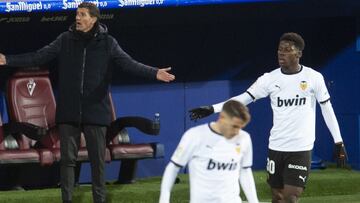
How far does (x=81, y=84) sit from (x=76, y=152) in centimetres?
67

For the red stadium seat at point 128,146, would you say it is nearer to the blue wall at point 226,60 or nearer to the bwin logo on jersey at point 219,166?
the blue wall at point 226,60

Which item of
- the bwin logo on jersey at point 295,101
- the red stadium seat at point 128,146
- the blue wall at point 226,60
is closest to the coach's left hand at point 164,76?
the bwin logo on jersey at point 295,101

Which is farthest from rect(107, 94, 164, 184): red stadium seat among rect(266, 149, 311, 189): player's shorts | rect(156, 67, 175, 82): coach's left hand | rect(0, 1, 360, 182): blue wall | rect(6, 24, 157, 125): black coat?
rect(266, 149, 311, 189): player's shorts

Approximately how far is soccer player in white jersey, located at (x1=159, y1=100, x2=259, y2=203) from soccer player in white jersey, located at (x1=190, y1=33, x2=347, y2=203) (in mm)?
2222

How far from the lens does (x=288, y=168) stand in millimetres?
10336

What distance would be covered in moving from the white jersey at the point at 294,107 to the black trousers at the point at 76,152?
6.13ft

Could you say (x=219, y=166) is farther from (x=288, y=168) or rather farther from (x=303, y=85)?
(x=303, y=85)

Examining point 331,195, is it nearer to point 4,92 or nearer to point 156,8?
point 156,8

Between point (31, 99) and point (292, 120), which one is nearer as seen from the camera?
point (292, 120)

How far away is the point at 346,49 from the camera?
593 inches

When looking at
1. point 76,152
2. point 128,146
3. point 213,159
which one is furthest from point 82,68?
point 213,159

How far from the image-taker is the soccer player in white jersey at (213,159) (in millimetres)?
7992

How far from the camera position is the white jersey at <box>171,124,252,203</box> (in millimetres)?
8031

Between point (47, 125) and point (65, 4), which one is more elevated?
point (65, 4)
